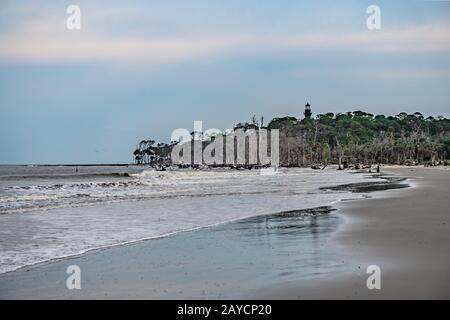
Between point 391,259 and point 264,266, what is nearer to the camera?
point 264,266

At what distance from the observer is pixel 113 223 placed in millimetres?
15359

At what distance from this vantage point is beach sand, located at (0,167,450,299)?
6.61 meters

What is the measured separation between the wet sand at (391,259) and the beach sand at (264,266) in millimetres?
12

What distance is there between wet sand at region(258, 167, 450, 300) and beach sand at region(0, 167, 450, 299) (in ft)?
0.04

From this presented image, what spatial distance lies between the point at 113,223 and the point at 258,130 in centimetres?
16728

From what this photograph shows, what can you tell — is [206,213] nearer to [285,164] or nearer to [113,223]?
[113,223]

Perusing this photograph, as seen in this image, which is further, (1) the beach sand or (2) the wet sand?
(1) the beach sand

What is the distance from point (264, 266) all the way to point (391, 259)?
1.99 m

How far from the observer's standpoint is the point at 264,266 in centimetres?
818

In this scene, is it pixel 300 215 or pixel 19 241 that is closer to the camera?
pixel 19 241

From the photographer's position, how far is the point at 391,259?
27.6ft

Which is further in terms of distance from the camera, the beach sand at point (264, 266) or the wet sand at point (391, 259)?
the beach sand at point (264, 266)

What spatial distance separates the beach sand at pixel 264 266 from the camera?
21.7 ft
